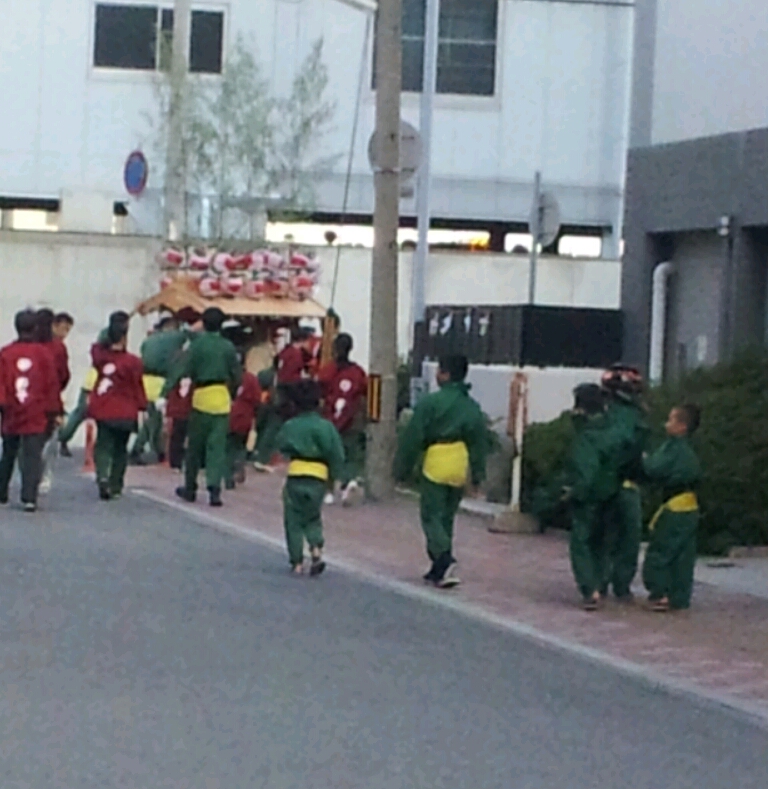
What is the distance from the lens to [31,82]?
43.2 meters

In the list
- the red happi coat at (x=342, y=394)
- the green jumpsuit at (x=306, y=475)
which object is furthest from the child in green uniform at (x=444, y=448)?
the red happi coat at (x=342, y=394)

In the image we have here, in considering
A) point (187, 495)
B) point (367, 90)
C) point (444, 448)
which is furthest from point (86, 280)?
point (444, 448)

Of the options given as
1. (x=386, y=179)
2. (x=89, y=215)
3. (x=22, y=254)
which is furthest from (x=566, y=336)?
(x=89, y=215)

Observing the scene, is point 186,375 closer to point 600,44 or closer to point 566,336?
point 566,336

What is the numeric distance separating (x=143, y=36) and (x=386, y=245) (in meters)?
21.6

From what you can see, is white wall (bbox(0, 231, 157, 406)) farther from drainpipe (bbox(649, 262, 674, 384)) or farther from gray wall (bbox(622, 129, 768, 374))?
drainpipe (bbox(649, 262, 674, 384))

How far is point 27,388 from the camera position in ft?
64.8

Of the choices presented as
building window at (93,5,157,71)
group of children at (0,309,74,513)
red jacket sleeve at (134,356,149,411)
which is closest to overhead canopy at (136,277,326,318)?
red jacket sleeve at (134,356,149,411)

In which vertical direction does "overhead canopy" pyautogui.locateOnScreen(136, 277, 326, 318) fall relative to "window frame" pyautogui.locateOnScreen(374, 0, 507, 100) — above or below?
below

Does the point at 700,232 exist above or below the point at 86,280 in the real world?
above

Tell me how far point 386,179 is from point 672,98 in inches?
137

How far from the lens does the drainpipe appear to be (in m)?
24.3

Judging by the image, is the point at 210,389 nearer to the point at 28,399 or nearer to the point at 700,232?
the point at 28,399

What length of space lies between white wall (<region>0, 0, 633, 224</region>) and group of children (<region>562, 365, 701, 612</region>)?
27705 millimetres
